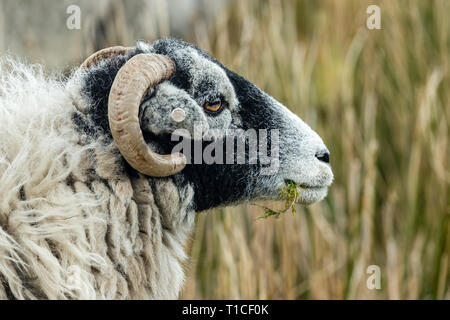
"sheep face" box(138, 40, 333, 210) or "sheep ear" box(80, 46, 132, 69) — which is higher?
"sheep ear" box(80, 46, 132, 69)

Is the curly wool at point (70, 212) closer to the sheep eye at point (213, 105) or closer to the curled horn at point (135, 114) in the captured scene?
the curled horn at point (135, 114)

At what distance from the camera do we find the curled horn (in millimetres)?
2330

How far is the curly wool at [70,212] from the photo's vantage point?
2.26 m

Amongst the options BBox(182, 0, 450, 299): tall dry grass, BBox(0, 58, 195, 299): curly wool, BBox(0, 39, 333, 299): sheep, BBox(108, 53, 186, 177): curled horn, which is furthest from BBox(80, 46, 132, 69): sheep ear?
BBox(182, 0, 450, 299): tall dry grass

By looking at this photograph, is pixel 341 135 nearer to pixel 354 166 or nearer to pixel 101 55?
pixel 354 166

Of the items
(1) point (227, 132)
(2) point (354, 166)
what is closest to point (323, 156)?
(1) point (227, 132)

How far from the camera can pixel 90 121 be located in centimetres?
250

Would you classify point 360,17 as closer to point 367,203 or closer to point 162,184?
point 367,203

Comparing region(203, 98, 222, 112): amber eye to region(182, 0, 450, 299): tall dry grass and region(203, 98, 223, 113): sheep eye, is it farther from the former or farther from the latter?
region(182, 0, 450, 299): tall dry grass

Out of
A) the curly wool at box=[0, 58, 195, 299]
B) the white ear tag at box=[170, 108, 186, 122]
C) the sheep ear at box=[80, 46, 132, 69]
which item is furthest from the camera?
the sheep ear at box=[80, 46, 132, 69]

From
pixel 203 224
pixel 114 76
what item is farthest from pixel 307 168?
pixel 203 224

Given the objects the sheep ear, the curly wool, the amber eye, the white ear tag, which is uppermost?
the sheep ear

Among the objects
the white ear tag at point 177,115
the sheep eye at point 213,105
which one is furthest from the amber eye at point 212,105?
the white ear tag at point 177,115

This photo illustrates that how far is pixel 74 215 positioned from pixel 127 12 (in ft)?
15.7
